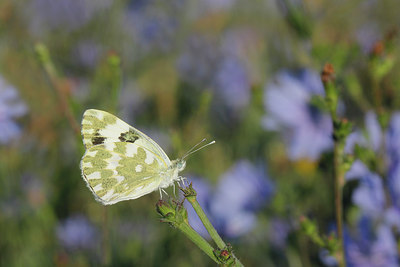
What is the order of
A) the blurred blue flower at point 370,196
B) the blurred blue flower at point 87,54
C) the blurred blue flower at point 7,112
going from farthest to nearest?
1. the blurred blue flower at point 87,54
2. the blurred blue flower at point 7,112
3. the blurred blue flower at point 370,196

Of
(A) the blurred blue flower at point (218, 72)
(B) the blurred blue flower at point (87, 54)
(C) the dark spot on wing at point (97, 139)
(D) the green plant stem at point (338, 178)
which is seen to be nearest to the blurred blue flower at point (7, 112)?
(C) the dark spot on wing at point (97, 139)

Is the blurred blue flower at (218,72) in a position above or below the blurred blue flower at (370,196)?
above

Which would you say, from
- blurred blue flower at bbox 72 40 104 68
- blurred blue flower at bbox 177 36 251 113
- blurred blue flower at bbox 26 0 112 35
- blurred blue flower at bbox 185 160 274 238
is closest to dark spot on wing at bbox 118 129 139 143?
blurred blue flower at bbox 185 160 274 238

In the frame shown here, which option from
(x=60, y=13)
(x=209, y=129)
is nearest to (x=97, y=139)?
(x=209, y=129)

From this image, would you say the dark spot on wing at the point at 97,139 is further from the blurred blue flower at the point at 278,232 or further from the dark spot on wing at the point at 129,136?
the blurred blue flower at the point at 278,232

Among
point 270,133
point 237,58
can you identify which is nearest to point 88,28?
point 237,58

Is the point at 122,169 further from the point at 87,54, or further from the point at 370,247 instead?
the point at 87,54

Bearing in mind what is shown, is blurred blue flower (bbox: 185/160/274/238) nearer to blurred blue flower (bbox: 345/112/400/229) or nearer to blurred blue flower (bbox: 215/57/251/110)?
blurred blue flower (bbox: 345/112/400/229)

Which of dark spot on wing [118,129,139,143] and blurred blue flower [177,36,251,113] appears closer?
dark spot on wing [118,129,139,143]
